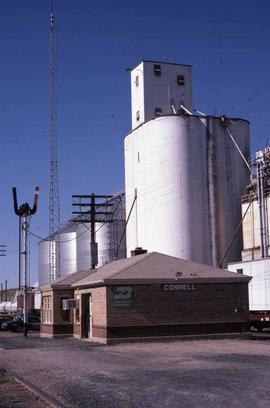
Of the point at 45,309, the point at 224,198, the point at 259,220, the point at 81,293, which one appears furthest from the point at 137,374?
the point at 224,198

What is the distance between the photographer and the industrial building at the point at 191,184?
2157 inches

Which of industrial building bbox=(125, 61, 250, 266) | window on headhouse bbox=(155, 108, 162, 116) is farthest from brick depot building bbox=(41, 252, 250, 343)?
window on headhouse bbox=(155, 108, 162, 116)

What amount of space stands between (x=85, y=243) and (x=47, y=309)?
4298 centimetres

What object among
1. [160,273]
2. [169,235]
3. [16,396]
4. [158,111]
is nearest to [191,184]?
[169,235]

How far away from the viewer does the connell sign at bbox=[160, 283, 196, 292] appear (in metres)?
30.6

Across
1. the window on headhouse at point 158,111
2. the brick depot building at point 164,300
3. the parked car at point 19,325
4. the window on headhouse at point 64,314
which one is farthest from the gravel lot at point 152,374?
the window on headhouse at point 158,111

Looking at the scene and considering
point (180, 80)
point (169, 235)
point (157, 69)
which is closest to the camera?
point (169, 235)

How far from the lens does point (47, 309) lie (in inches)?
1658

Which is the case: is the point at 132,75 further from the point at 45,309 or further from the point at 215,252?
the point at 45,309

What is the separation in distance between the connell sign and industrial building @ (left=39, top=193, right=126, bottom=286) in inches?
1298

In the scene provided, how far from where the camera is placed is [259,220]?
168 feet

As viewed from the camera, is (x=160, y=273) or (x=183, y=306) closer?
(x=183, y=306)

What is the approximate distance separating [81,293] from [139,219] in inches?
968

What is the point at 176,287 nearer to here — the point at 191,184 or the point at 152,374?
the point at 152,374
